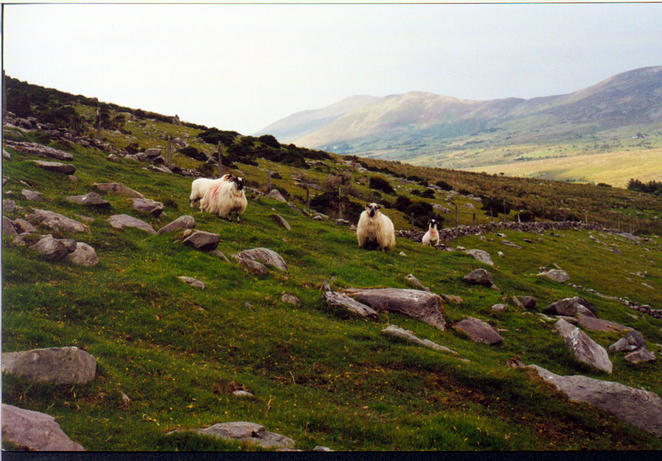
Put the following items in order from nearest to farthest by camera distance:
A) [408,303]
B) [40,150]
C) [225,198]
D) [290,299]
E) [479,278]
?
[290,299] → [408,303] → [479,278] → [40,150] → [225,198]

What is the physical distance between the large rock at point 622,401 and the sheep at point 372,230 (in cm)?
1379

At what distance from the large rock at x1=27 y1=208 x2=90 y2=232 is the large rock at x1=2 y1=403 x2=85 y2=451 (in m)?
7.32

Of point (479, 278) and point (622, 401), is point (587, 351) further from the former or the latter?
point (479, 278)

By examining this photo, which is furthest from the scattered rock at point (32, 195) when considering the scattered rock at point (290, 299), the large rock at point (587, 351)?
the large rock at point (587, 351)

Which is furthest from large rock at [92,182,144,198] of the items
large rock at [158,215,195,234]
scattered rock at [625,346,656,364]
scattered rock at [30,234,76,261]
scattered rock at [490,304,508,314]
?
scattered rock at [625,346,656,364]

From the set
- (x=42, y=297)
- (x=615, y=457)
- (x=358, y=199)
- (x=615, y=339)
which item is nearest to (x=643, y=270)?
(x=615, y=339)

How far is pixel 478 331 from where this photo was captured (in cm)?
1345

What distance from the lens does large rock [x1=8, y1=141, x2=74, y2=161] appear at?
2122cm

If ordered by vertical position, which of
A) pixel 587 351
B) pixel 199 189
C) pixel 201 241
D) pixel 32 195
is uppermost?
pixel 32 195

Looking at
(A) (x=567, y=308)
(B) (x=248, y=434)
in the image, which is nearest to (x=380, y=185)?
(A) (x=567, y=308)

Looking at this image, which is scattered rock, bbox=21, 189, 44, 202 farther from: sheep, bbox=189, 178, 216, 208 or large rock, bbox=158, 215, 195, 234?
sheep, bbox=189, 178, 216, 208

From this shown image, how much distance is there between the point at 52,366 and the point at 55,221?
7.33 meters

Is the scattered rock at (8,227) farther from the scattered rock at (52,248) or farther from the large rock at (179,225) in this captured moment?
the large rock at (179,225)

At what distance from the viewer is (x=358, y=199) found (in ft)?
138
